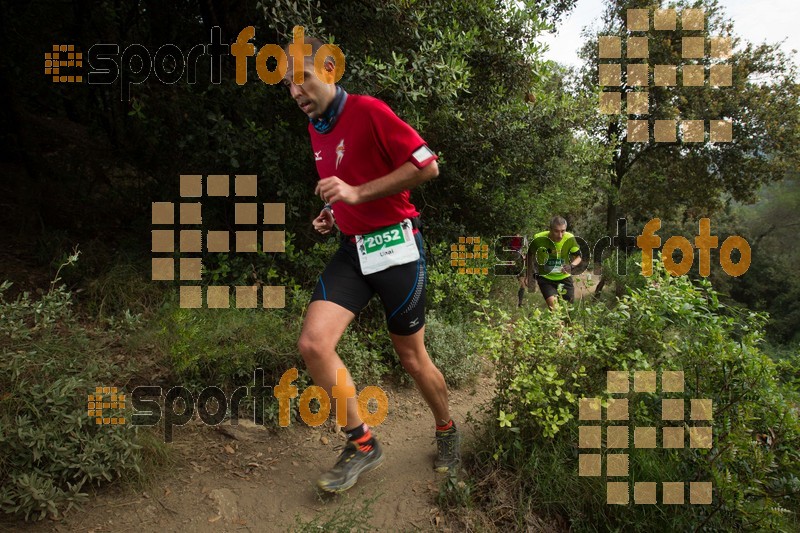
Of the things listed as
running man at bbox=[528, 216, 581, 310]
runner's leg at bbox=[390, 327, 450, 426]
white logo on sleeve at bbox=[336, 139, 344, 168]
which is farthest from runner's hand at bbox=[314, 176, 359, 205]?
running man at bbox=[528, 216, 581, 310]

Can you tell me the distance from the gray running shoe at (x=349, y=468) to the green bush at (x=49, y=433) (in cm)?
105

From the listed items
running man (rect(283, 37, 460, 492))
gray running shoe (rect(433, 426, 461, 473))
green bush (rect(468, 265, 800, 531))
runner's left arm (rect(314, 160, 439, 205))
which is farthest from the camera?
gray running shoe (rect(433, 426, 461, 473))

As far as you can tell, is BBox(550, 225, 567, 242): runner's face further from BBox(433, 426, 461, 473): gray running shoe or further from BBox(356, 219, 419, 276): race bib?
BBox(356, 219, 419, 276): race bib

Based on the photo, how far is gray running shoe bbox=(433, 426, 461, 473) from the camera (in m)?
3.15

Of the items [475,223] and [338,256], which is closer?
A: [338,256]

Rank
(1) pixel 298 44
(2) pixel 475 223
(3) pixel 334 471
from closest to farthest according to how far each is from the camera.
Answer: (1) pixel 298 44, (3) pixel 334 471, (2) pixel 475 223

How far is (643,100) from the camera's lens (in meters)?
14.6

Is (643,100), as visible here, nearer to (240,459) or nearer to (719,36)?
(719,36)

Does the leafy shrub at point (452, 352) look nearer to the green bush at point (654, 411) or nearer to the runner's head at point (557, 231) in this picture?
the green bush at point (654, 411)

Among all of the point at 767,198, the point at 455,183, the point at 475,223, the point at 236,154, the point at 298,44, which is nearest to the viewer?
the point at 298,44

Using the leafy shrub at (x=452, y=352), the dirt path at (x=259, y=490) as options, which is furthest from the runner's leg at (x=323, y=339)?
the leafy shrub at (x=452, y=352)

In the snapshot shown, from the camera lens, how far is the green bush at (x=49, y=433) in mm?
2480

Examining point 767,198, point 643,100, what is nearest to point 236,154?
point 643,100

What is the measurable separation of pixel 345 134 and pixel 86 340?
7.41 feet
